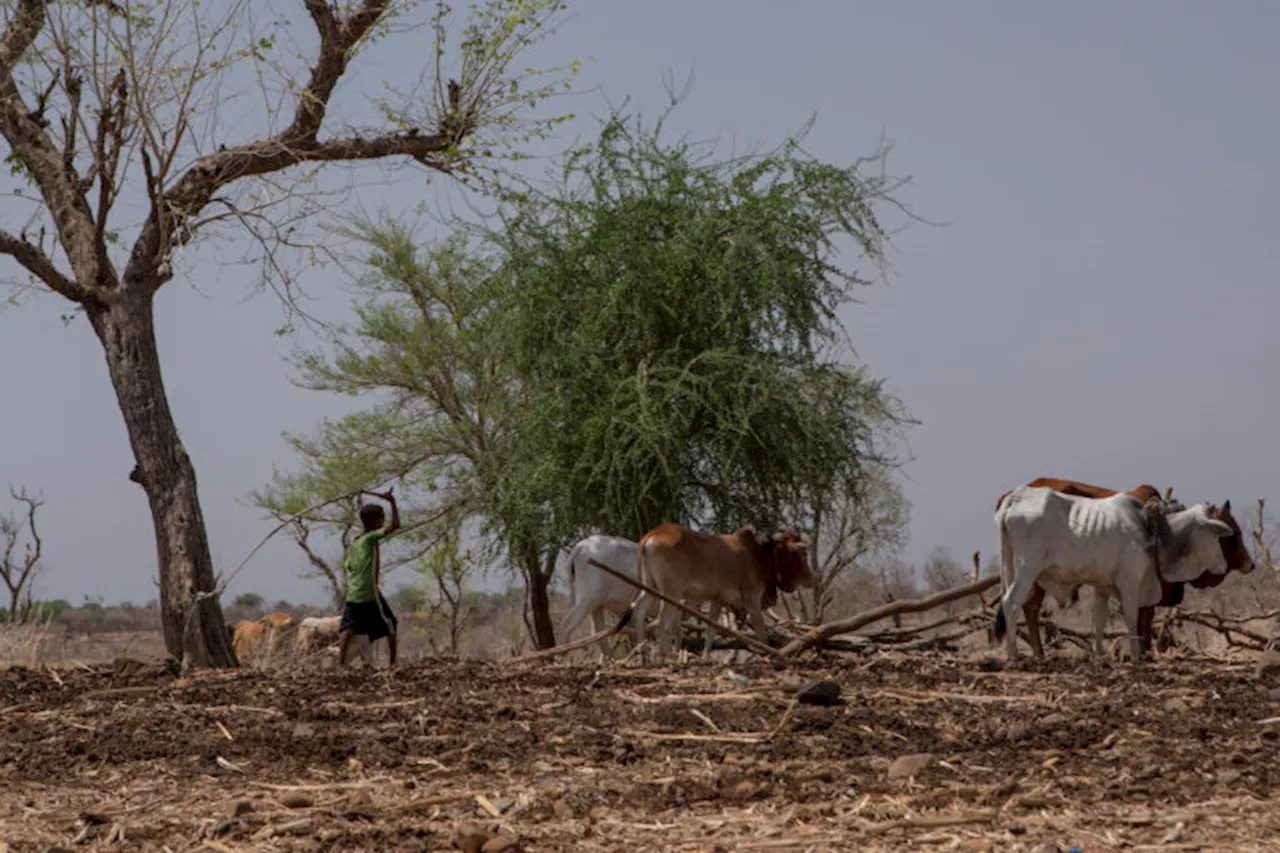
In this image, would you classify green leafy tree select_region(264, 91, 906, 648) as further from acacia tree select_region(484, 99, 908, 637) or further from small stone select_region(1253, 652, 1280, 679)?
small stone select_region(1253, 652, 1280, 679)

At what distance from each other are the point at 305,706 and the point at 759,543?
224 inches

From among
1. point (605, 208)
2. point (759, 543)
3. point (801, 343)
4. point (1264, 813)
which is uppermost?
point (605, 208)

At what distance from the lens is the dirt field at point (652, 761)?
220 inches

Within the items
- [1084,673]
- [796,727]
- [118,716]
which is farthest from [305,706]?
[1084,673]

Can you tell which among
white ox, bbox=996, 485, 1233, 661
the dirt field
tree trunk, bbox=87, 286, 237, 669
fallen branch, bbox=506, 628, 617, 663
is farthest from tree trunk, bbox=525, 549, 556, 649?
the dirt field

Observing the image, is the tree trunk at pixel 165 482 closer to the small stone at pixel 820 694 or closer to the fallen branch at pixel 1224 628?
the small stone at pixel 820 694

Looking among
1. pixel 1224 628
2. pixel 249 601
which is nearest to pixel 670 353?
pixel 1224 628

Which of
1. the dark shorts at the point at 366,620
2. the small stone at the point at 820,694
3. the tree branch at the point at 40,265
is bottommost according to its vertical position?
the small stone at the point at 820,694

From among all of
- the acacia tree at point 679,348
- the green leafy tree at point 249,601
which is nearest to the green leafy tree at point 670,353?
the acacia tree at point 679,348

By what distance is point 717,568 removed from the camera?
1325 centimetres

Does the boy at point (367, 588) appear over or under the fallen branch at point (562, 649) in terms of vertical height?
over

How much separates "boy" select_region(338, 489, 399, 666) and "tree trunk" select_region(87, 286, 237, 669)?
1.43m

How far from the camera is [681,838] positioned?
545cm

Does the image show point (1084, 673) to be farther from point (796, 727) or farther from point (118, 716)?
point (118, 716)
